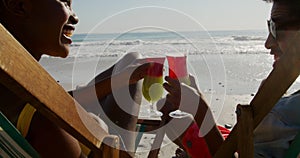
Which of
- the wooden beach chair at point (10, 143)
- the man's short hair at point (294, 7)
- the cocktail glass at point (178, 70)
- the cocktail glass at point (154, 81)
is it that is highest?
the man's short hair at point (294, 7)

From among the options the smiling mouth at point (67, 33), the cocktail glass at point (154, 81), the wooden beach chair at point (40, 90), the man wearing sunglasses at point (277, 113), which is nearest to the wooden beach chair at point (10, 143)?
the wooden beach chair at point (40, 90)

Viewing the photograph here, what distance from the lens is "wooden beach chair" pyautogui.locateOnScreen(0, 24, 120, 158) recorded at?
642 mm

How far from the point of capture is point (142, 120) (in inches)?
94.3

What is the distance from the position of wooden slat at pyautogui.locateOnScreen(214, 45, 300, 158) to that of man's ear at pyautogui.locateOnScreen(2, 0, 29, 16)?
0.88m

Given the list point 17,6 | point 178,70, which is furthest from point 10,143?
point 178,70

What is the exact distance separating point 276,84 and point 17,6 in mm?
934

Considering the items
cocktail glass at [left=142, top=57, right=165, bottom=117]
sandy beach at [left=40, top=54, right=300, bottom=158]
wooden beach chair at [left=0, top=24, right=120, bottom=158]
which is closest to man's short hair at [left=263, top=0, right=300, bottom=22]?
cocktail glass at [left=142, top=57, right=165, bottom=117]

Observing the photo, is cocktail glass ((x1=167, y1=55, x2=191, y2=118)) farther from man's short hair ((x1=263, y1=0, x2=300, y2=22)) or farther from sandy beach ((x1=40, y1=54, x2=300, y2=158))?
sandy beach ((x1=40, y1=54, x2=300, y2=158))

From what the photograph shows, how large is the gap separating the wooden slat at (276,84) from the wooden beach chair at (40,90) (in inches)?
18.1

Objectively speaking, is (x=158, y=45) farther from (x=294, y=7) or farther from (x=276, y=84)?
(x=276, y=84)

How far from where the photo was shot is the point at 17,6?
127 centimetres

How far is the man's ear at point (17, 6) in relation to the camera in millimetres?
1257

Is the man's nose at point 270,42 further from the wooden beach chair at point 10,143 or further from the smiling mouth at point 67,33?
the wooden beach chair at point 10,143

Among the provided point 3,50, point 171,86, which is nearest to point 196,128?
point 171,86
